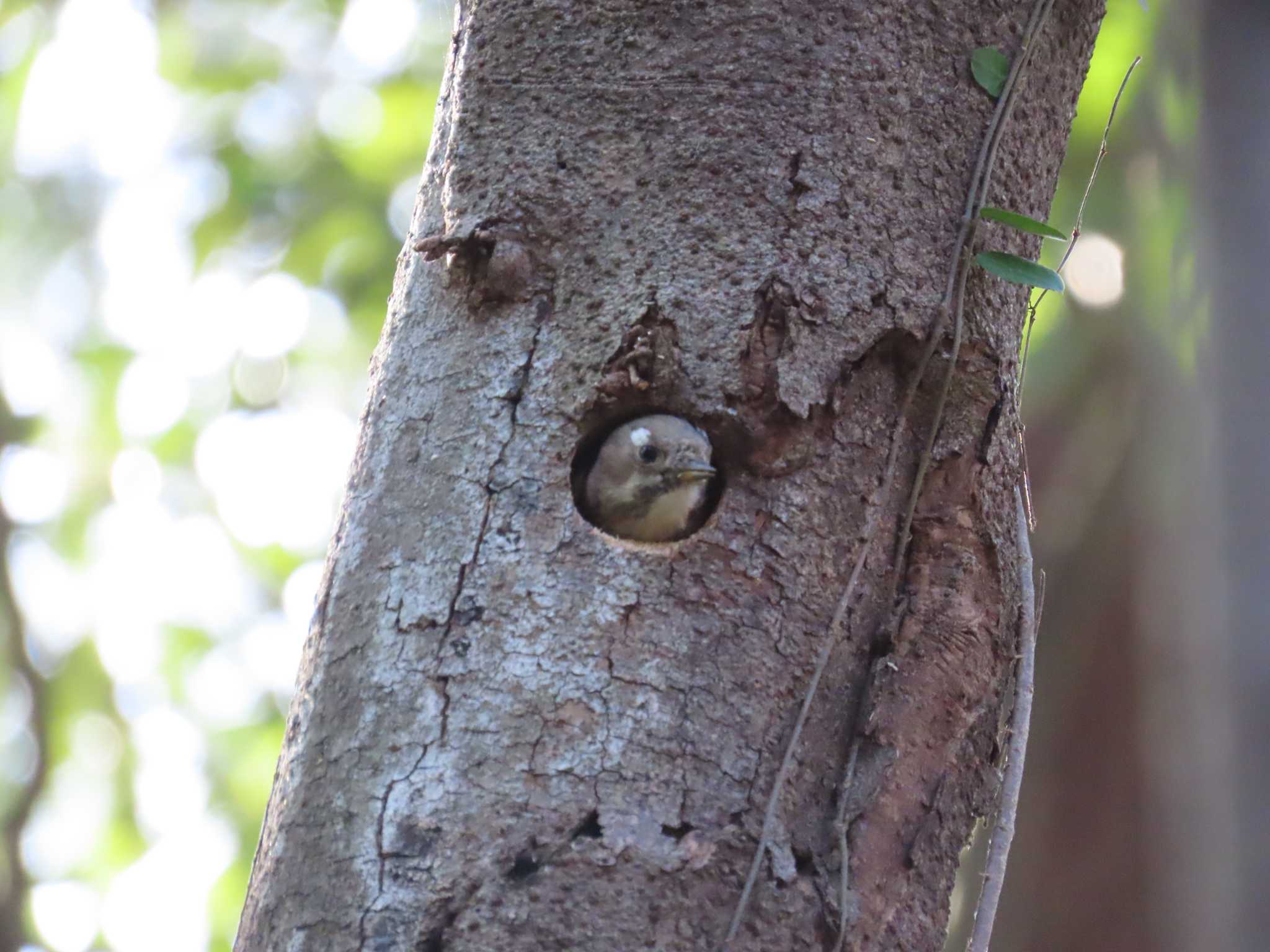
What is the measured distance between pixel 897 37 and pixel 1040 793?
19.4ft

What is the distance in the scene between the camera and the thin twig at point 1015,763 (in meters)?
2.43

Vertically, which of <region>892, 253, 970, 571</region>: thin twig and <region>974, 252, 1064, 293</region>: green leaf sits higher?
<region>974, 252, 1064, 293</region>: green leaf

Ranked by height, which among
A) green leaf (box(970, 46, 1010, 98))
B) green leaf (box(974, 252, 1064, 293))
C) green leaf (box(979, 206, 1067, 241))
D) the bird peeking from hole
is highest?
green leaf (box(970, 46, 1010, 98))

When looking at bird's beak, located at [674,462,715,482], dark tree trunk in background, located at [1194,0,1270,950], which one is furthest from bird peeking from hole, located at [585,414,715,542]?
dark tree trunk in background, located at [1194,0,1270,950]

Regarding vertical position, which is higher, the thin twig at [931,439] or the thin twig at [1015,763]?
the thin twig at [931,439]

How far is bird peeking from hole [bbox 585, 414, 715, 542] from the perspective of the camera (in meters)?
2.46


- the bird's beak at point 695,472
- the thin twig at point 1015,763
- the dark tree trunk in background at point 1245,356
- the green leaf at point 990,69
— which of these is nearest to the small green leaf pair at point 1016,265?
the green leaf at point 990,69

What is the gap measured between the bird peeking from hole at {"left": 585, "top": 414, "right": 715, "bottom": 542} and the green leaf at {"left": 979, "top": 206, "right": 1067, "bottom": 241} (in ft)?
2.36

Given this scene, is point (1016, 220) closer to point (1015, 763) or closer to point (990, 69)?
point (990, 69)

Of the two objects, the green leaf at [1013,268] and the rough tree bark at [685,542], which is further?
the green leaf at [1013,268]

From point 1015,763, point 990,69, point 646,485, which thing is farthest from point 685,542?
point 990,69

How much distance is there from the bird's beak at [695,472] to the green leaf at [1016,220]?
2.34 ft

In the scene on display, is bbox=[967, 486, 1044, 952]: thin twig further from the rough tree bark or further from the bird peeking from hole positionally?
the bird peeking from hole

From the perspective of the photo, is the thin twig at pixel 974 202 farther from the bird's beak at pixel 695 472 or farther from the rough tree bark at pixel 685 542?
the bird's beak at pixel 695 472
